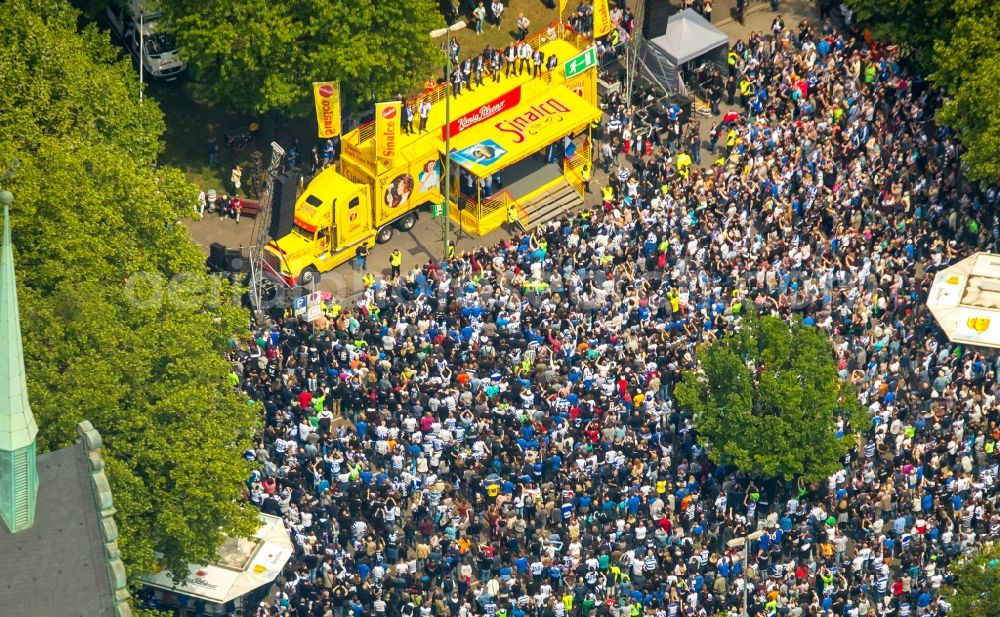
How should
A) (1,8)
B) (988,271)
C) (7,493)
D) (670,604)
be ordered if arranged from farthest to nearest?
1. (988,271)
2. (1,8)
3. (670,604)
4. (7,493)

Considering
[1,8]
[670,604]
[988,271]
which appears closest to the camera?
[670,604]

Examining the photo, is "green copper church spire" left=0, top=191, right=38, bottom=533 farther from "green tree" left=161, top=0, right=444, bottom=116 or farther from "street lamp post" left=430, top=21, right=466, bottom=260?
"green tree" left=161, top=0, right=444, bottom=116

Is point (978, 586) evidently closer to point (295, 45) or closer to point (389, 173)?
point (389, 173)

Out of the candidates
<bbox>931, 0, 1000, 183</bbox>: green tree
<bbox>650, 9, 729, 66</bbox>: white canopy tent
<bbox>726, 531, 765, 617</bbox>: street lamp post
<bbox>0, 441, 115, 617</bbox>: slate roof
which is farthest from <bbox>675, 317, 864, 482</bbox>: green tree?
<bbox>0, 441, 115, 617</bbox>: slate roof

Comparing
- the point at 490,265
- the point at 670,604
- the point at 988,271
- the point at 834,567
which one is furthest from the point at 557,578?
the point at 988,271

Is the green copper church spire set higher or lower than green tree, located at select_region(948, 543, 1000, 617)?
higher

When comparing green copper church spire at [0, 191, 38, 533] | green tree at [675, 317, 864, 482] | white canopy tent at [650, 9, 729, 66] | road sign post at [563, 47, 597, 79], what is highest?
green copper church spire at [0, 191, 38, 533]

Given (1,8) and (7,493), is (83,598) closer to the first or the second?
(7,493)
